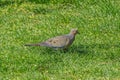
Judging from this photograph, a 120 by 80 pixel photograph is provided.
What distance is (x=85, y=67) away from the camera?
9539 mm

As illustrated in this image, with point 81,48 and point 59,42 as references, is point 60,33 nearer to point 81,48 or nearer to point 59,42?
point 81,48

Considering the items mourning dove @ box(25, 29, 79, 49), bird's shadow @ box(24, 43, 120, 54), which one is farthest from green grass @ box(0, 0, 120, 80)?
mourning dove @ box(25, 29, 79, 49)

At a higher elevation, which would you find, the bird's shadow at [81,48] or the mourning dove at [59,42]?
the mourning dove at [59,42]

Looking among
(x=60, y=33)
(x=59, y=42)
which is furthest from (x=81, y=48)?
(x=60, y=33)

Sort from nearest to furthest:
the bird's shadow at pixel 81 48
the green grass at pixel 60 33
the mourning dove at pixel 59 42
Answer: the green grass at pixel 60 33
the mourning dove at pixel 59 42
the bird's shadow at pixel 81 48

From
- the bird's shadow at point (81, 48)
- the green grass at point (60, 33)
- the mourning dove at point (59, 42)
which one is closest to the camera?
the green grass at point (60, 33)

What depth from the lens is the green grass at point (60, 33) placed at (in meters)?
9.34

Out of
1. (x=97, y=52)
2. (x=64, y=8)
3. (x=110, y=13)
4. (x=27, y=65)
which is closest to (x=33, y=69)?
(x=27, y=65)

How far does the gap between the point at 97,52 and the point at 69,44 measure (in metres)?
0.52

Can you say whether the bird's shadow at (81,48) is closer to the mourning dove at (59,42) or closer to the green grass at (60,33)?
the green grass at (60,33)

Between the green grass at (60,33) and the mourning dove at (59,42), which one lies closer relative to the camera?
the green grass at (60,33)

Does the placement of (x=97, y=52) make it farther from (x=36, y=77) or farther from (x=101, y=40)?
(x=36, y=77)

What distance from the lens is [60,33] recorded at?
38.8 ft

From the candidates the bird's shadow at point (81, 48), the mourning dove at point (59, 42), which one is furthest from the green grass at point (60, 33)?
the mourning dove at point (59, 42)
